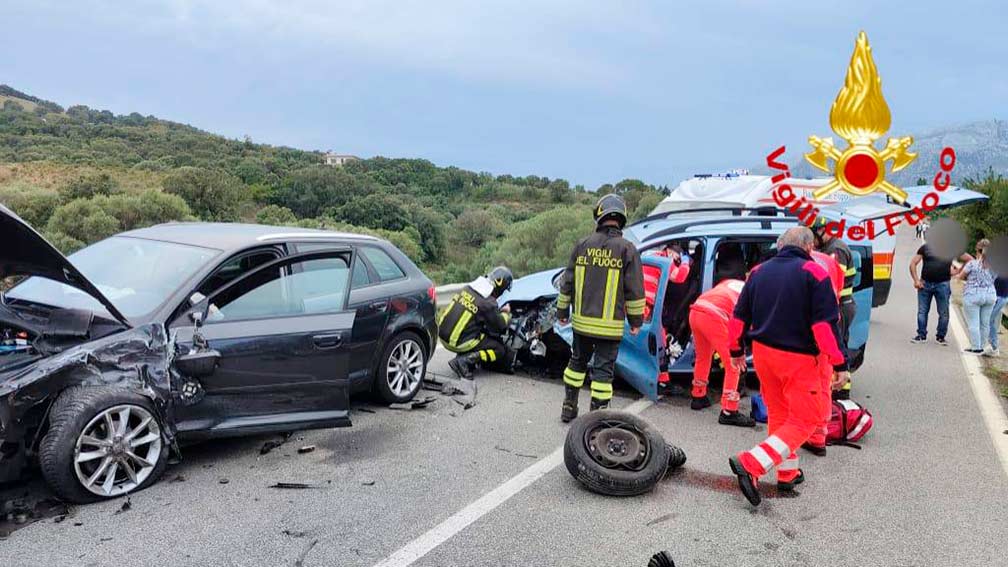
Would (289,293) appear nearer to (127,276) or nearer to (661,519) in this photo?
(127,276)

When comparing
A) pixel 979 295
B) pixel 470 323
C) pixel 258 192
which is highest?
pixel 258 192

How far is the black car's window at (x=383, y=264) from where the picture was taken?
227 inches

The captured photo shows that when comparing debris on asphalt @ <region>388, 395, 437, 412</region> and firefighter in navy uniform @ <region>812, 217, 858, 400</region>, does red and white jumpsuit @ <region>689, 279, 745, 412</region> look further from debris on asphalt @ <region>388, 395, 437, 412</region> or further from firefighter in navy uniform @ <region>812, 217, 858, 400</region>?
debris on asphalt @ <region>388, 395, 437, 412</region>

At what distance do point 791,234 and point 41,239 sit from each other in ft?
14.1

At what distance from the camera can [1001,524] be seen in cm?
392

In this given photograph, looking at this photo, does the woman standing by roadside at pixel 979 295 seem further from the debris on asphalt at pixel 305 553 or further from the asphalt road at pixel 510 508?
the debris on asphalt at pixel 305 553

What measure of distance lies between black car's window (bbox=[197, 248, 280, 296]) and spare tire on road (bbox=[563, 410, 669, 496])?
247cm

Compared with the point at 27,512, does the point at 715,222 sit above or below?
above

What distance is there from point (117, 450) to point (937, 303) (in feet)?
33.1

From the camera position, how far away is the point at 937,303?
9.64 m

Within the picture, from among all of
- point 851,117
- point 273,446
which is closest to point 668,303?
point 851,117

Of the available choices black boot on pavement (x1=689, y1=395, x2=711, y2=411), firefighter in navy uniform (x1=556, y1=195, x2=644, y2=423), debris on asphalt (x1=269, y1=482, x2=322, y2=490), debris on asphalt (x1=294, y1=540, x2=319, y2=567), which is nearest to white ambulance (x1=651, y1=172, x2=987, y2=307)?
black boot on pavement (x1=689, y1=395, x2=711, y2=411)

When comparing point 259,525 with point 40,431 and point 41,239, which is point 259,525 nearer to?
point 40,431

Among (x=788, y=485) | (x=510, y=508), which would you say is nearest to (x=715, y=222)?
(x=788, y=485)
